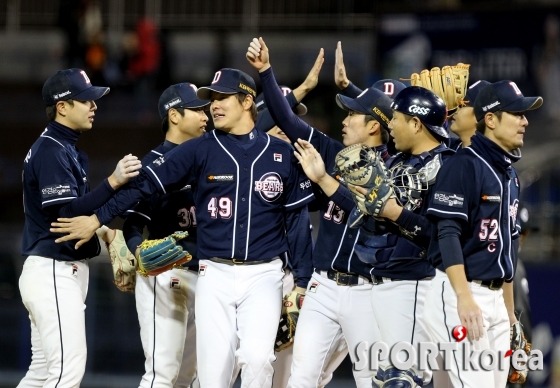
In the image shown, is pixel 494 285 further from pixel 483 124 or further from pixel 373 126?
pixel 373 126

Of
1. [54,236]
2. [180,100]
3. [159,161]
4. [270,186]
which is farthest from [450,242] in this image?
[54,236]

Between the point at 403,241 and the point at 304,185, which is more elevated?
the point at 304,185

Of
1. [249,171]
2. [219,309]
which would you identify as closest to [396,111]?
[249,171]

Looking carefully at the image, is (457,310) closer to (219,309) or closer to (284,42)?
(219,309)

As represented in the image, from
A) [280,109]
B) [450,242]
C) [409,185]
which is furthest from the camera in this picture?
[280,109]

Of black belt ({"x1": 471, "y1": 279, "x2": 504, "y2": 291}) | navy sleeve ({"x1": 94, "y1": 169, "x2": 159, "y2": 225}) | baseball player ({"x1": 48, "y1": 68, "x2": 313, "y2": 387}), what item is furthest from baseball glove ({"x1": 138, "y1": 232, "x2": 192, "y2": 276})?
black belt ({"x1": 471, "y1": 279, "x2": 504, "y2": 291})

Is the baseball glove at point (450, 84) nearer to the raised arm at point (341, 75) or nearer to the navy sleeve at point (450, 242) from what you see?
the raised arm at point (341, 75)

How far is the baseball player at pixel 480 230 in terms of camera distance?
4.82m

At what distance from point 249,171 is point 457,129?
1.55m

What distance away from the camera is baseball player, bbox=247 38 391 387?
5434 millimetres

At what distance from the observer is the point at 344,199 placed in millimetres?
5449

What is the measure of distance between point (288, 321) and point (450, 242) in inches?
55.8

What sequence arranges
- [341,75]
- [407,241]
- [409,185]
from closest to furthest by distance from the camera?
[409,185] < [407,241] < [341,75]

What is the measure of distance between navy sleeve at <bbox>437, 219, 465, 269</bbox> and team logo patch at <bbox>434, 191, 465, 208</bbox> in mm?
88
